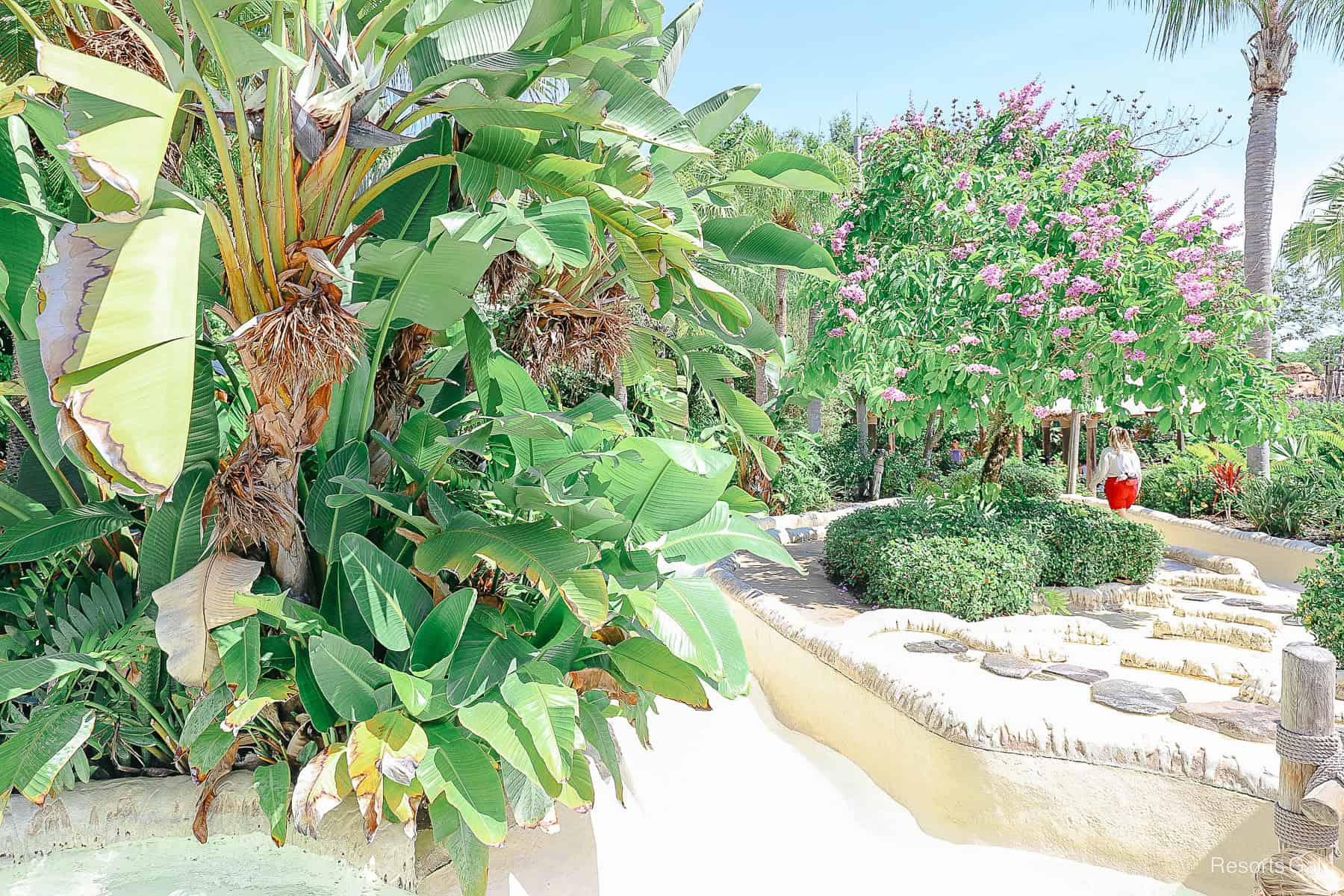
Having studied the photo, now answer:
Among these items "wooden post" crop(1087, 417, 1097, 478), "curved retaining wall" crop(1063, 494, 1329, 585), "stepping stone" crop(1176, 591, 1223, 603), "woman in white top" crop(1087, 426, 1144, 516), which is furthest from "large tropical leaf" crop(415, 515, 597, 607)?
"wooden post" crop(1087, 417, 1097, 478)

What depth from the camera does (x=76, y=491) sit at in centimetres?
332

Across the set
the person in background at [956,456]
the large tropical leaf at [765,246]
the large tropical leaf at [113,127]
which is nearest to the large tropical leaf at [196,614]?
the large tropical leaf at [113,127]

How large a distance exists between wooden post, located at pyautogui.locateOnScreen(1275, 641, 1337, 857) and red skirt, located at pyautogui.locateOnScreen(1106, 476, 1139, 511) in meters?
7.94

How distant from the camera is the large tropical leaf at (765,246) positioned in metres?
3.02

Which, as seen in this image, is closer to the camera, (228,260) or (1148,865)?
(228,260)

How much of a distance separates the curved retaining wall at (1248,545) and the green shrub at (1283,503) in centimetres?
24

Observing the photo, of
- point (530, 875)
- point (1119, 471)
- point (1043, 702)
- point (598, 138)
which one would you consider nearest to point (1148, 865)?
point (1043, 702)

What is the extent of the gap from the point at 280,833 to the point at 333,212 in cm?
212

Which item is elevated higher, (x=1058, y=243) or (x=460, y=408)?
(x=1058, y=243)

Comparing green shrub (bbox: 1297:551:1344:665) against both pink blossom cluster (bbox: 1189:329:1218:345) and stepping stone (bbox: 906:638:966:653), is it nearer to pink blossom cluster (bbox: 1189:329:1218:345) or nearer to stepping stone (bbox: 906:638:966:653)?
pink blossom cluster (bbox: 1189:329:1218:345)

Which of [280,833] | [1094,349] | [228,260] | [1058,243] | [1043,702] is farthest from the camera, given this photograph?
[1058,243]

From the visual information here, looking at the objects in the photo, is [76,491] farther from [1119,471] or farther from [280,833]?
[1119,471]

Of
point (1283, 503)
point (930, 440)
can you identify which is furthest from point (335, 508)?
point (930, 440)

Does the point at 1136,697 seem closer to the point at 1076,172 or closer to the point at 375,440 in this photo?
the point at 375,440
